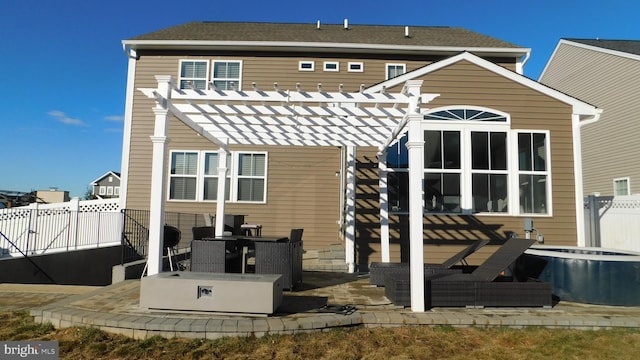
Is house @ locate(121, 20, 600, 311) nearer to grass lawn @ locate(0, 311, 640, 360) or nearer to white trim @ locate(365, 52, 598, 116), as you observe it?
white trim @ locate(365, 52, 598, 116)

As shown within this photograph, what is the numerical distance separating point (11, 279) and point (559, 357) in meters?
9.62

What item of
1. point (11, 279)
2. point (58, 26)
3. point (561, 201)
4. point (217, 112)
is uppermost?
point (58, 26)

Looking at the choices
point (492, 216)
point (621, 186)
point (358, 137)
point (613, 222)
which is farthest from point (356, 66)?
point (621, 186)

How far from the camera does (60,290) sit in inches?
225

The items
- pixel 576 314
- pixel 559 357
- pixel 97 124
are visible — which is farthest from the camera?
pixel 97 124

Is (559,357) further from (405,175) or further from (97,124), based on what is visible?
(97,124)

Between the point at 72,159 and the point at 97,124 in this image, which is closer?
the point at 97,124

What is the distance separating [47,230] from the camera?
336 inches

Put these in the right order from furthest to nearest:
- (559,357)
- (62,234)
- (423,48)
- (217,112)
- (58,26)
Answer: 1. (58,26)
2. (423,48)
3. (62,234)
4. (217,112)
5. (559,357)

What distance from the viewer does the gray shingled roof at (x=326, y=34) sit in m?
11.1

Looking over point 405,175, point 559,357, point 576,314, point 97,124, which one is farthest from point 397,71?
point 97,124

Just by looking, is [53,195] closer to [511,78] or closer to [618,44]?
[511,78]

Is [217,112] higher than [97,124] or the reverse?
the reverse

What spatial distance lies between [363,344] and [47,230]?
8.40m
